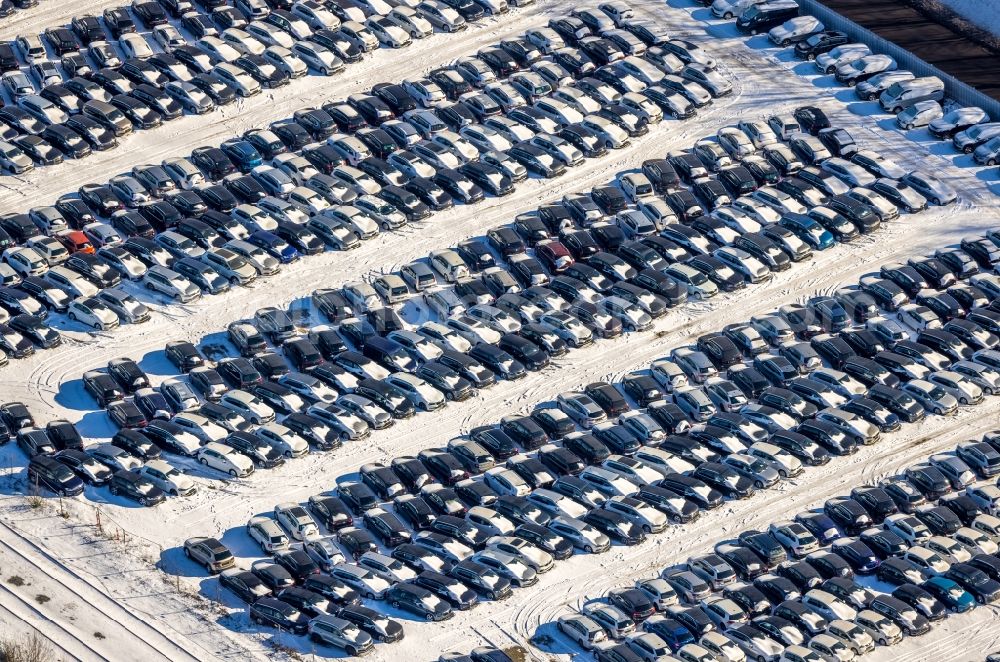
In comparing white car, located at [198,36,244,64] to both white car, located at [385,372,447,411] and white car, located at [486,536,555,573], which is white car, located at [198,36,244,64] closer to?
white car, located at [385,372,447,411]

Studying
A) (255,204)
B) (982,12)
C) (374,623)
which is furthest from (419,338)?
(982,12)

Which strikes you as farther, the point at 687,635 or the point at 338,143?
the point at 338,143

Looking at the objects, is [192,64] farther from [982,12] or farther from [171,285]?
[982,12]

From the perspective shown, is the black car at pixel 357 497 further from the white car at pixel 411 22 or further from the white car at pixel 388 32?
the white car at pixel 411 22

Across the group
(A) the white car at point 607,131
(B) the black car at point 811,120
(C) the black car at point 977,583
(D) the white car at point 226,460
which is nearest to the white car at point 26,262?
(D) the white car at point 226,460

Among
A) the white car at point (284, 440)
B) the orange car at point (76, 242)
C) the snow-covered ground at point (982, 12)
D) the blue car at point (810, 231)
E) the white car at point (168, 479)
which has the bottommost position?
the white car at point (168, 479)

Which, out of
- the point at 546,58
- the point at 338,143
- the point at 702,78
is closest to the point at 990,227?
the point at 702,78

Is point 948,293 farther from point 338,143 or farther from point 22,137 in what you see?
point 22,137

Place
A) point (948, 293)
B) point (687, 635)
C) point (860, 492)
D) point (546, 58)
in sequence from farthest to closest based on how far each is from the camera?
point (546, 58) < point (948, 293) < point (860, 492) < point (687, 635)
